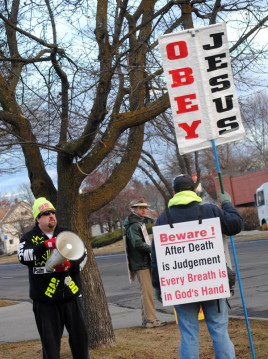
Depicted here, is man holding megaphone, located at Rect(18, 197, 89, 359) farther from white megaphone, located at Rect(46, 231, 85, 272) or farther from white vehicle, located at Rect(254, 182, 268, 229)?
white vehicle, located at Rect(254, 182, 268, 229)

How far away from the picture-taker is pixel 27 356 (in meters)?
7.50

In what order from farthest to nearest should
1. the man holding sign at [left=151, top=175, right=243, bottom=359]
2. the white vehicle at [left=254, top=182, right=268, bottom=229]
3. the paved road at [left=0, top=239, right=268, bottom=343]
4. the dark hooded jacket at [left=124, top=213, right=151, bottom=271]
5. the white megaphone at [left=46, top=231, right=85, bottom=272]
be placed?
the white vehicle at [left=254, top=182, right=268, bottom=229] → the paved road at [left=0, top=239, right=268, bottom=343] → the dark hooded jacket at [left=124, top=213, right=151, bottom=271] → the white megaphone at [left=46, top=231, right=85, bottom=272] → the man holding sign at [left=151, top=175, right=243, bottom=359]

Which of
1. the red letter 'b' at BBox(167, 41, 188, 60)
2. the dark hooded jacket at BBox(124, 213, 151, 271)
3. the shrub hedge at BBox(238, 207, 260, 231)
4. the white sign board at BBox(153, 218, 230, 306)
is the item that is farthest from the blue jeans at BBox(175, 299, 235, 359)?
the shrub hedge at BBox(238, 207, 260, 231)

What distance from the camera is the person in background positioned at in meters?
8.54

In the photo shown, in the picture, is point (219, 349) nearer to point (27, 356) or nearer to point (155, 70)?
point (27, 356)

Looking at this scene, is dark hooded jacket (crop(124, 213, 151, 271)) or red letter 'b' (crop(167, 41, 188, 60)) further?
dark hooded jacket (crop(124, 213, 151, 271))

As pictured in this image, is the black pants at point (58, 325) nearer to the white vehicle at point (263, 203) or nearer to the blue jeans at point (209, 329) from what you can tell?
the blue jeans at point (209, 329)

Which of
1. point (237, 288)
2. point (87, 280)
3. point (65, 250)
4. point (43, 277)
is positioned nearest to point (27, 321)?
point (237, 288)

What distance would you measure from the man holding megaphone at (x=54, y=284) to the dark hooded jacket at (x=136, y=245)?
276cm

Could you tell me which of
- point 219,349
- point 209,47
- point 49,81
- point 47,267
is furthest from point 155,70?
point 219,349

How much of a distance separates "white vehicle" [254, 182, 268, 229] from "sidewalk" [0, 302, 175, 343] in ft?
71.0

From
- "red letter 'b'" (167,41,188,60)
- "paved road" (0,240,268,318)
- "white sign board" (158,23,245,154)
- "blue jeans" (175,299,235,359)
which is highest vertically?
"red letter 'b'" (167,41,188,60)

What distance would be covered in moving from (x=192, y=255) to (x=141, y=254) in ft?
12.0

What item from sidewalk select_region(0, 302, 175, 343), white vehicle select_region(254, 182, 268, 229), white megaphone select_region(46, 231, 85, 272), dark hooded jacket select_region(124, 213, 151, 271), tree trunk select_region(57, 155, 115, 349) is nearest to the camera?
white megaphone select_region(46, 231, 85, 272)
